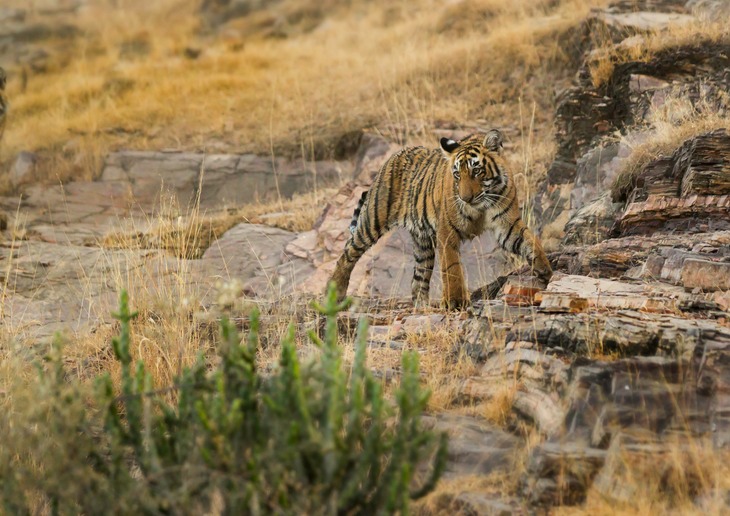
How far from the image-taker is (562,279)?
682 centimetres

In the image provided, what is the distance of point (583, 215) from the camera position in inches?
363

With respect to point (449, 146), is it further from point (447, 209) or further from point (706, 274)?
point (706, 274)

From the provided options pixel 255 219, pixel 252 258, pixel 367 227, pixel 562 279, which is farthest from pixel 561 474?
pixel 255 219

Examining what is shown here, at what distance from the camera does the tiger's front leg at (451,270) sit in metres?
7.60

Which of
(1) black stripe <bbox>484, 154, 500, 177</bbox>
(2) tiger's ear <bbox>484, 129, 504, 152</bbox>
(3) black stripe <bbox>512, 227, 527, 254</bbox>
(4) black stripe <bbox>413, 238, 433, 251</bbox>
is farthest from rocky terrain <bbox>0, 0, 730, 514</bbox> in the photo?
(2) tiger's ear <bbox>484, 129, 504, 152</bbox>

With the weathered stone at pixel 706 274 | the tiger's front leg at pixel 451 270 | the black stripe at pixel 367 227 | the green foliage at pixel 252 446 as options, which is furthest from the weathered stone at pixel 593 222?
the green foliage at pixel 252 446

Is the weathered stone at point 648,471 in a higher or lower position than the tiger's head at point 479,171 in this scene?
lower

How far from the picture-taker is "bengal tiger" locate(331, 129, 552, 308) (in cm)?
773

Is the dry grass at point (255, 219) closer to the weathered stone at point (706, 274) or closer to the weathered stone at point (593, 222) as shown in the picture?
the weathered stone at point (593, 222)

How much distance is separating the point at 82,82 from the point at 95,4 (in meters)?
9.02

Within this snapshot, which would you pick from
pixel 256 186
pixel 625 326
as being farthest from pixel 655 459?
pixel 256 186

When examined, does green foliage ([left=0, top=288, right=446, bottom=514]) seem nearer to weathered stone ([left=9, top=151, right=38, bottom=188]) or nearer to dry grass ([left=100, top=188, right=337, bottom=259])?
dry grass ([left=100, top=188, right=337, bottom=259])

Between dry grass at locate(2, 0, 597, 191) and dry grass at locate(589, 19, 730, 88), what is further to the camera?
dry grass at locate(2, 0, 597, 191)

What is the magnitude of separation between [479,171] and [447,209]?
16.2 inches
